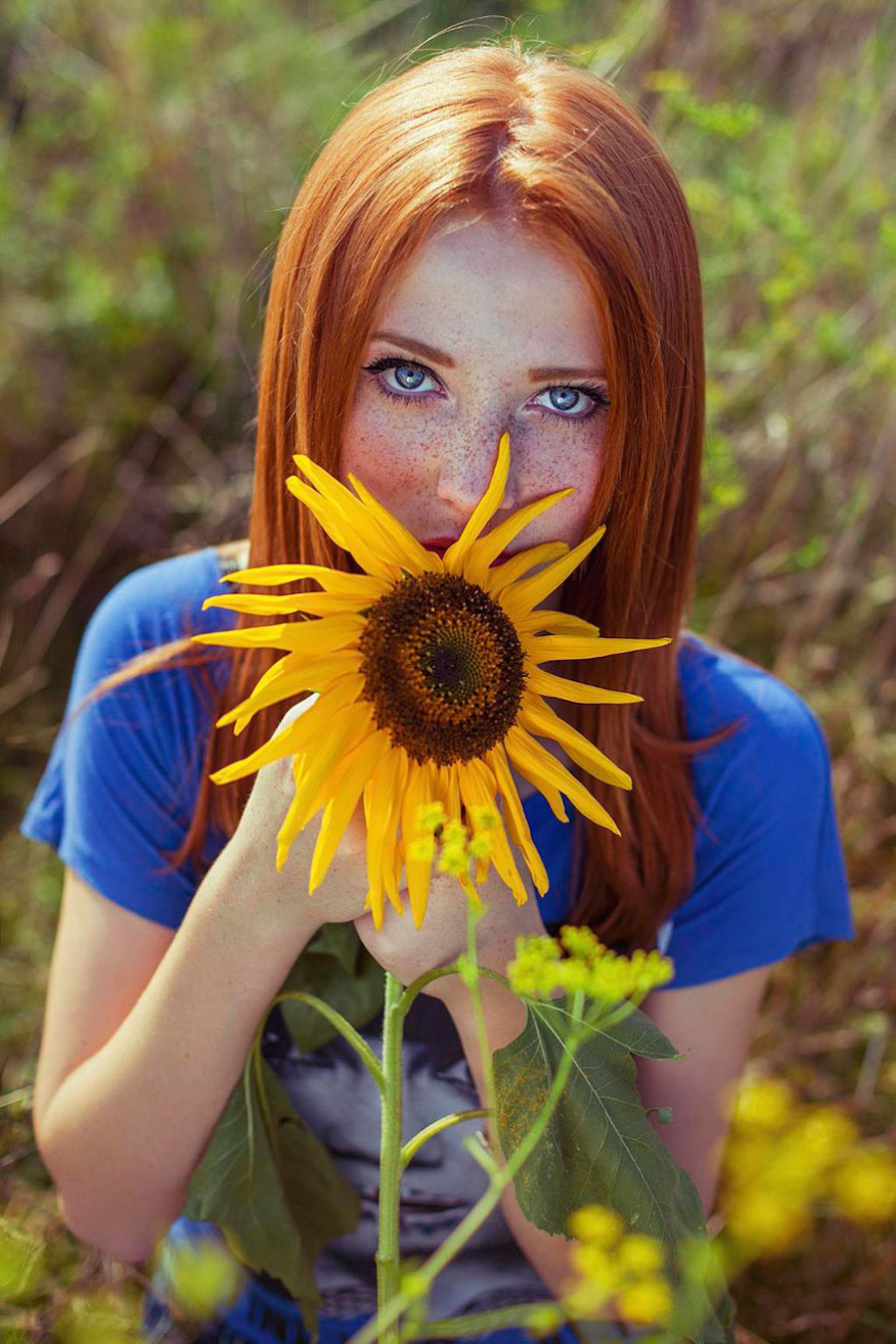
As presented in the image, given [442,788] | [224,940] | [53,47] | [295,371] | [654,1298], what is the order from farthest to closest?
[53,47] < [295,371] < [224,940] < [442,788] < [654,1298]

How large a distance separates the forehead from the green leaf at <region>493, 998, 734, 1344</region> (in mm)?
495

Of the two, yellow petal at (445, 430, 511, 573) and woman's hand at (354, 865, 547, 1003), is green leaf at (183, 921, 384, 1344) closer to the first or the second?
woman's hand at (354, 865, 547, 1003)

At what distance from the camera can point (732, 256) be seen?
2.12 metres

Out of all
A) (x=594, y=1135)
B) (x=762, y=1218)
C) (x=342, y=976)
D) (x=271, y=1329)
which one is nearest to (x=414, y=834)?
(x=594, y=1135)

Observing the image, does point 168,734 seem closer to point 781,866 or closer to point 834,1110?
point 781,866

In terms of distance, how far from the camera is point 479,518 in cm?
82

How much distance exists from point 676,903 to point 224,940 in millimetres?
554

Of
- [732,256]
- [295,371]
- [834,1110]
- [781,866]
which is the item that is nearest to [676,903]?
[781,866]

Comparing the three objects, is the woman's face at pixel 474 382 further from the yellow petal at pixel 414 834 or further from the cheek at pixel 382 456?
the yellow petal at pixel 414 834

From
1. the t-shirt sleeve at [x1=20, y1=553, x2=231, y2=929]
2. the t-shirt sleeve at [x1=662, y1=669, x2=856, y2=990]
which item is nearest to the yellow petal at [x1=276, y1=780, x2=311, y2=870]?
the t-shirt sleeve at [x1=20, y1=553, x2=231, y2=929]

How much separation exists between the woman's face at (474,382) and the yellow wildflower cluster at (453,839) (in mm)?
297

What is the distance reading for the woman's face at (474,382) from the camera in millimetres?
952

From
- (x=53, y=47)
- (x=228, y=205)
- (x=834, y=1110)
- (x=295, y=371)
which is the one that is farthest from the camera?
(x=53, y=47)

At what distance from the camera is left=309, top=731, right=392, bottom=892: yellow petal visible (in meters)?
0.79
